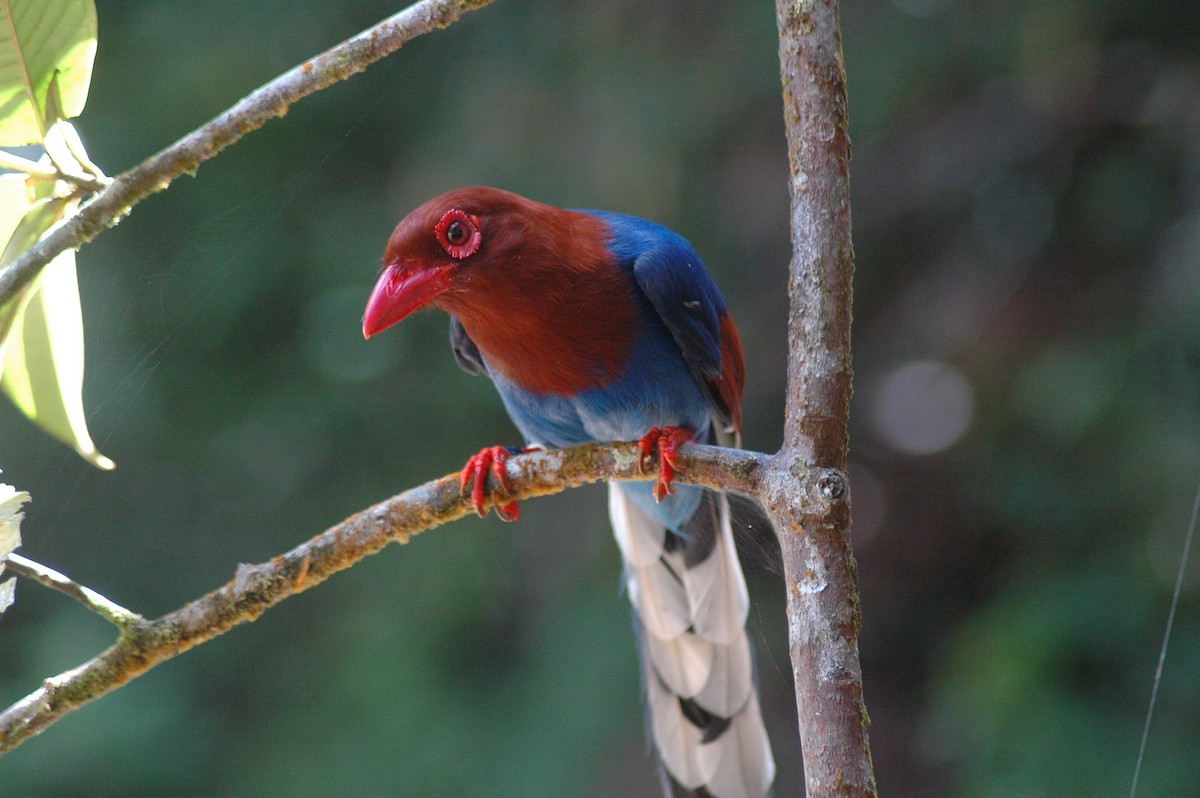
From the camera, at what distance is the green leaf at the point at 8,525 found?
1.36m

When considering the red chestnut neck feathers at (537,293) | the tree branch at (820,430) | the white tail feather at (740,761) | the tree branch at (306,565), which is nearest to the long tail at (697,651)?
the white tail feather at (740,761)

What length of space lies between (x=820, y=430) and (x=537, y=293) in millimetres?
837

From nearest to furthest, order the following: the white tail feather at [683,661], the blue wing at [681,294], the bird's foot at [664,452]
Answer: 1. the bird's foot at [664,452]
2. the blue wing at [681,294]
3. the white tail feather at [683,661]

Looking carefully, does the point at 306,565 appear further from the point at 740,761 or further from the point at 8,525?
the point at 740,761

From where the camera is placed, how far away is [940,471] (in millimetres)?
3768

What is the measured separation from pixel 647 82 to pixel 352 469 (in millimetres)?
1665

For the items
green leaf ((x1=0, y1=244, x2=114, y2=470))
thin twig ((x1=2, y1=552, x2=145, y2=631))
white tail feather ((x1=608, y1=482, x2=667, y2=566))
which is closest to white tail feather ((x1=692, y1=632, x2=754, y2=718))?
white tail feather ((x1=608, y1=482, x2=667, y2=566))

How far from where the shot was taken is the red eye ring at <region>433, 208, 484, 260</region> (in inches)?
77.8

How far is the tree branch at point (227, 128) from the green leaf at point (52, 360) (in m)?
0.09

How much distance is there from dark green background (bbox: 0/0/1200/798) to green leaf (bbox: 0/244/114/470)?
1204mm

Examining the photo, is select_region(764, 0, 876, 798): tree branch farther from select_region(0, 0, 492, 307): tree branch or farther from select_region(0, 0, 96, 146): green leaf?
select_region(0, 0, 96, 146): green leaf

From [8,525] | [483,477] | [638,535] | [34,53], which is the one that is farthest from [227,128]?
[638,535]

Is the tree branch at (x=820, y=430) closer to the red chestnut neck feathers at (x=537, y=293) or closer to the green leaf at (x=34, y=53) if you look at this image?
the red chestnut neck feathers at (x=537, y=293)

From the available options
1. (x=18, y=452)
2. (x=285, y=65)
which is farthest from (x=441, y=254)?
(x=285, y=65)
